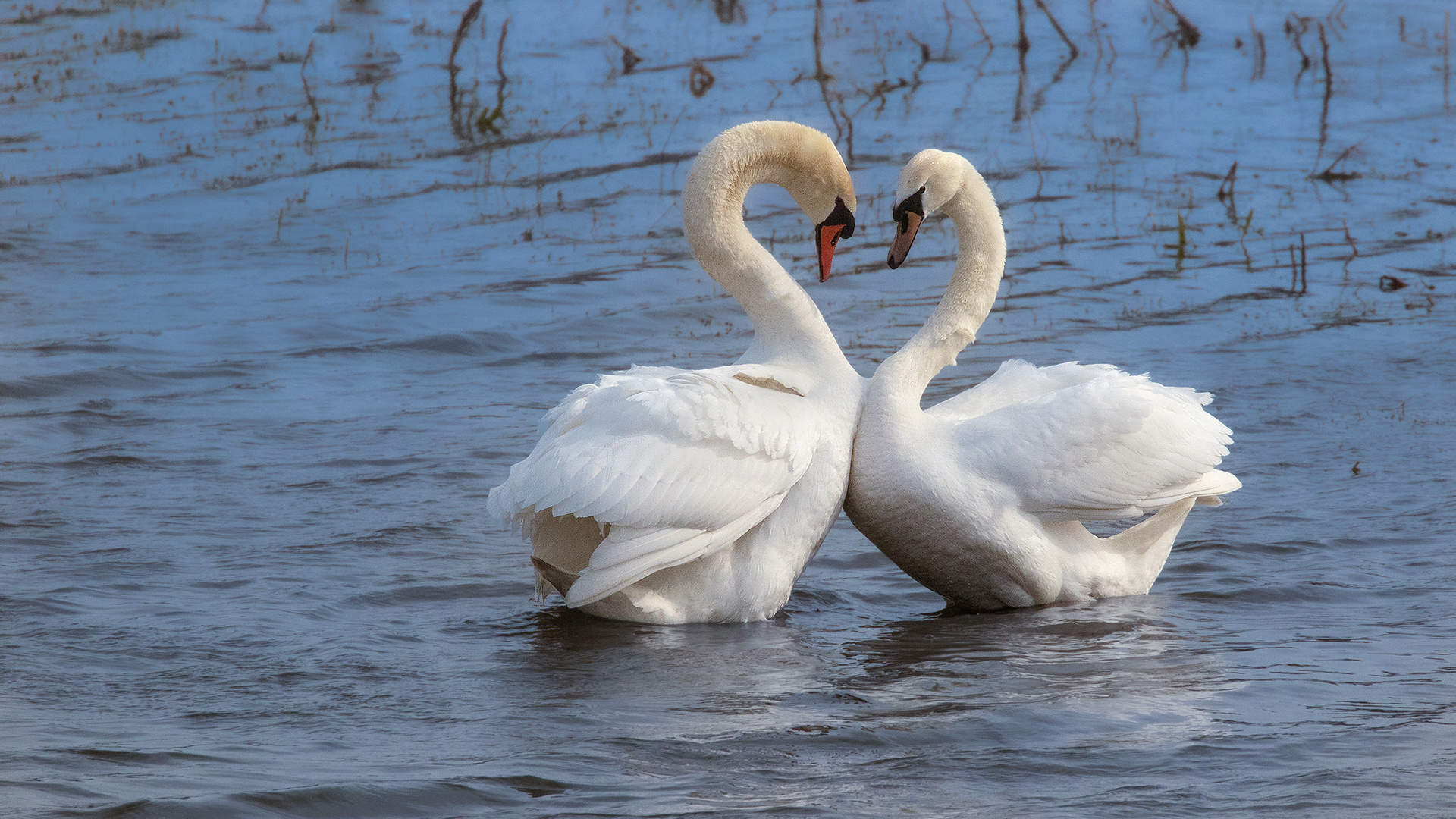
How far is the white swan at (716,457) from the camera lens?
239 inches

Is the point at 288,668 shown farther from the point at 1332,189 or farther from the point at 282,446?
the point at 1332,189


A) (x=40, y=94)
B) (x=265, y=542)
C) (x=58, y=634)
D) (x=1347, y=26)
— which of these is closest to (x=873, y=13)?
(x=1347, y=26)

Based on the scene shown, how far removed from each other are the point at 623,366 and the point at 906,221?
14.9ft

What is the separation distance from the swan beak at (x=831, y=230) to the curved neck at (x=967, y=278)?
413 mm

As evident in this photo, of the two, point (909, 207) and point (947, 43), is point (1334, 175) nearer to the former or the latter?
point (947, 43)

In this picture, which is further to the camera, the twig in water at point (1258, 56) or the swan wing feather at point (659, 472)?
the twig in water at point (1258, 56)

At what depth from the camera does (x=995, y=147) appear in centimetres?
1777

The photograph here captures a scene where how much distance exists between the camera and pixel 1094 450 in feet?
21.4

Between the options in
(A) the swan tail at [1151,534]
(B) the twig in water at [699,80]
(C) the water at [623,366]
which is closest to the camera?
(C) the water at [623,366]

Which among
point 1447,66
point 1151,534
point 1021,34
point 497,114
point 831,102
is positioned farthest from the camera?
point 1021,34

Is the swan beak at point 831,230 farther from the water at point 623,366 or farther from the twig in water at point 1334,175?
the twig in water at point 1334,175

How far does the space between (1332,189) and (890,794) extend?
13.1m

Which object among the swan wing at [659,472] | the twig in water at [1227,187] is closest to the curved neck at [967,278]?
the swan wing at [659,472]

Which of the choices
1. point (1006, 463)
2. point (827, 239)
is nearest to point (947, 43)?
point (827, 239)
